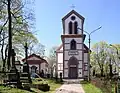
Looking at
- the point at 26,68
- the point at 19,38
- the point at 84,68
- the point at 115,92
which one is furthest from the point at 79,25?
the point at 115,92

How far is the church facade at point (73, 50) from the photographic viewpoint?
73000 mm

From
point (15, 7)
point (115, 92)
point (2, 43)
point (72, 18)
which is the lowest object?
point (115, 92)

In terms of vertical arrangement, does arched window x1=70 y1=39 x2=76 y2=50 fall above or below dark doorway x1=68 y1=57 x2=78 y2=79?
above

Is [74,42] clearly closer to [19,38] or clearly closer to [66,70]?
[66,70]

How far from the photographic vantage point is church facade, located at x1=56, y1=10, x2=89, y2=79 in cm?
7300

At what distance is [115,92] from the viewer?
16.7m

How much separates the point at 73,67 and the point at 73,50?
394 centimetres

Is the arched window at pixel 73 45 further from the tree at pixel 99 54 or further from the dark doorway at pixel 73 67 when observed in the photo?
the tree at pixel 99 54

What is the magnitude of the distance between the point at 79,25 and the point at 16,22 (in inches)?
1378

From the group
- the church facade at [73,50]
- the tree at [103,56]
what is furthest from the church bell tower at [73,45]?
the tree at [103,56]

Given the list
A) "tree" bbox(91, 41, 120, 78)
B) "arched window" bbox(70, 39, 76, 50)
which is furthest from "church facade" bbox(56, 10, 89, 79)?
"tree" bbox(91, 41, 120, 78)

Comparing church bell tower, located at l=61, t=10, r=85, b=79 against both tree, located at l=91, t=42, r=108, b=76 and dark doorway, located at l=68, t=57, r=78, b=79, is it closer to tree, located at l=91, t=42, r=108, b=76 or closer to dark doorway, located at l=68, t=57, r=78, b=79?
dark doorway, located at l=68, t=57, r=78, b=79

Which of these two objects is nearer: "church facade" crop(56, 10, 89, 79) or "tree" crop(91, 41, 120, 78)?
"church facade" crop(56, 10, 89, 79)

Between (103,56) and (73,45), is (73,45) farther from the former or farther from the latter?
(103,56)
